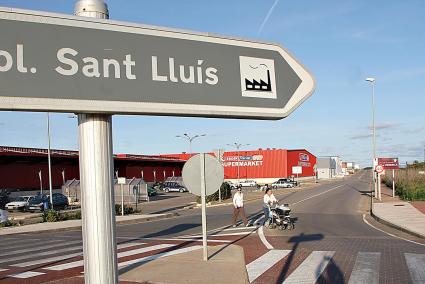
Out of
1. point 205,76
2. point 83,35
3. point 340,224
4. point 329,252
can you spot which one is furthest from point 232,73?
point 340,224

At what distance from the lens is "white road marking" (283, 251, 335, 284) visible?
8.78 metres

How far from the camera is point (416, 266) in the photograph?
1002cm

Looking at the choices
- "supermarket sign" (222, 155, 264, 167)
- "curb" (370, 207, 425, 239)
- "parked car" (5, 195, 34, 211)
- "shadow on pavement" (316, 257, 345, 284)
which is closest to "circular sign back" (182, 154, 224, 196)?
"shadow on pavement" (316, 257, 345, 284)

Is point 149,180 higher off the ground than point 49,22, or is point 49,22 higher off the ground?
point 49,22

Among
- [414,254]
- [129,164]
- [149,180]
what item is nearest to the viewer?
[414,254]

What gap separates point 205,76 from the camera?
2320 millimetres

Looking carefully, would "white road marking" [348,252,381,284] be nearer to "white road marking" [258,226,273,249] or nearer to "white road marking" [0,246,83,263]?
"white road marking" [258,226,273,249]

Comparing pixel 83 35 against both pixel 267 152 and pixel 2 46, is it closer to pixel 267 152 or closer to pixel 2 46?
pixel 2 46

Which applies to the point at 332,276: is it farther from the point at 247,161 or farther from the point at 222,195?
the point at 247,161

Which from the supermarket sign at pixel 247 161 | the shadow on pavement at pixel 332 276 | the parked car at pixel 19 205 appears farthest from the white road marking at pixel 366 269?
the supermarket sign at pixel 247 161

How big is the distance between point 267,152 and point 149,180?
102 feet

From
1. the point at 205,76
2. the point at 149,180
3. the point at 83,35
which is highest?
the point at 83,35

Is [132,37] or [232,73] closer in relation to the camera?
[132,37]

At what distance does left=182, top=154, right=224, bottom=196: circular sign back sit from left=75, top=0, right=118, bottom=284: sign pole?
738 centimetres
